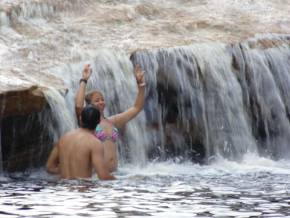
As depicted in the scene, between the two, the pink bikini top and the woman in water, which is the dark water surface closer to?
the woman in water

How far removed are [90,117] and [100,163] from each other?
0.56 metres

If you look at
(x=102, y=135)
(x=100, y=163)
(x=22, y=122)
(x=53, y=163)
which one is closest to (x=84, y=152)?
(x=100, y=163)

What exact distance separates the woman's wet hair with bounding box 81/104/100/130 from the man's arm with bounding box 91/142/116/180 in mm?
294

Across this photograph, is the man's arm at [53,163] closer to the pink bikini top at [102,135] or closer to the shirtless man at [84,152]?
the shirtless man at [84,152]

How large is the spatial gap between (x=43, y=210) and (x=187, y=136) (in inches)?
227

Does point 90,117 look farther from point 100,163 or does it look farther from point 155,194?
point 155,194

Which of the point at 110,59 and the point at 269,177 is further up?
the point at 110,59

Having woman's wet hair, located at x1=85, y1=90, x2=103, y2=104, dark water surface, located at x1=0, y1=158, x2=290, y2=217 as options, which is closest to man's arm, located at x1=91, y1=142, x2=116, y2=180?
dark water surface, located at x1=0, y1=158, x2=290, y2=217

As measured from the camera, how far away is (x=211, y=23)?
49.3 feet

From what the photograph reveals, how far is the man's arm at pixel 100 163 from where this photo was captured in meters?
10.1

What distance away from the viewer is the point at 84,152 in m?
10.3

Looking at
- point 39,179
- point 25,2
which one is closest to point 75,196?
point 39,179

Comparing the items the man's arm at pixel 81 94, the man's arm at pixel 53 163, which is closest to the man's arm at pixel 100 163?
the man's arm at pixel 53 163

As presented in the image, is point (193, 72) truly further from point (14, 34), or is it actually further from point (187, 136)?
point (14, 34)
